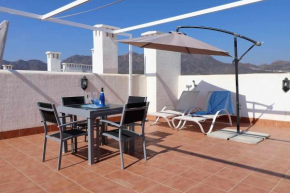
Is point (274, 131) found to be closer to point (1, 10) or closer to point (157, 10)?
point (1, 10)

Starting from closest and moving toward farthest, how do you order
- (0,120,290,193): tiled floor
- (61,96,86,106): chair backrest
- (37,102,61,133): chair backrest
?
(0,120,290,193): tiled floor → (37,102,61,133): chair backrest → (61,96,86,106): chair backrest

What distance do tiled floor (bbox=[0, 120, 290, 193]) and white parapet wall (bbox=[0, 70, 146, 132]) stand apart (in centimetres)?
62

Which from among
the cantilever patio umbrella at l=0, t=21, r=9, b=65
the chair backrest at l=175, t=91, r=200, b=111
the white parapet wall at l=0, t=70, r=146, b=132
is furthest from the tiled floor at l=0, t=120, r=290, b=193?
the chair backrest at l=175, t=91, r=200, b=111

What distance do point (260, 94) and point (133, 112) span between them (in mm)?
4412

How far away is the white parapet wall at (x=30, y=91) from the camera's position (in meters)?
4.68

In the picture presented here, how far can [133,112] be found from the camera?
3264 mm

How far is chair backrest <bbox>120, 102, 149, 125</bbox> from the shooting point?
3.13 metres

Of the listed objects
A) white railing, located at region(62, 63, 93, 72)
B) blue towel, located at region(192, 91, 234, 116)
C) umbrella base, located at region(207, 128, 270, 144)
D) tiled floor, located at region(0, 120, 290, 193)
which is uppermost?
white railing, located at region(62, 63, 93, 72)

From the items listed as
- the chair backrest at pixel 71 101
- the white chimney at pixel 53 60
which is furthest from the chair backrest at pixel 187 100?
the white chimney at pixel 53 60

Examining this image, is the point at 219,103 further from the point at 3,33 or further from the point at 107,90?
the point at 3,33

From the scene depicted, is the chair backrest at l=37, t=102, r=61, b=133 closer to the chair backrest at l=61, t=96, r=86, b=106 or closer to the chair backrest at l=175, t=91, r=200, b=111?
the chair backrest at l=61, t=96, r=86, b=106

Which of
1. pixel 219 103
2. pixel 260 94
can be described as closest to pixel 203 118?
pixel 219 103

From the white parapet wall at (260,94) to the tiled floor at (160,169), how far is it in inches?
65.7

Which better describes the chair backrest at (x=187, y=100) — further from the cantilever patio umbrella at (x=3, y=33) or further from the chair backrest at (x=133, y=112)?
the cantilever patio umbrella at (x=3, y=33)
